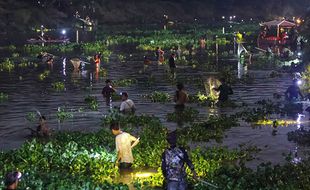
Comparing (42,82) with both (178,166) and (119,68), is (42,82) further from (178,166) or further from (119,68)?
(178,166)

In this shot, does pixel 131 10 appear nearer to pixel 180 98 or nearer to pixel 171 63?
pixel 171 63

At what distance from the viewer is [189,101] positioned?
2881 centimetres

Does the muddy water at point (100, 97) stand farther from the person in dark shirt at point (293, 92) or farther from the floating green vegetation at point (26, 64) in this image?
the person in dark shirt at point (293, 92)

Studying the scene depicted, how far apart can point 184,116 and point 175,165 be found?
1308 centimetres

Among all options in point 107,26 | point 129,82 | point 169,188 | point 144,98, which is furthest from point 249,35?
point 169,188

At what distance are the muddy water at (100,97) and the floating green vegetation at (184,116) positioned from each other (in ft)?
1.30

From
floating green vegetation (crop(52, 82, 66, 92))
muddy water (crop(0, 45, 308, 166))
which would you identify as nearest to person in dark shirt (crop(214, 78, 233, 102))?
muddy water (crop(0, 45, 308, 166))

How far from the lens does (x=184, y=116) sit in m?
24.5

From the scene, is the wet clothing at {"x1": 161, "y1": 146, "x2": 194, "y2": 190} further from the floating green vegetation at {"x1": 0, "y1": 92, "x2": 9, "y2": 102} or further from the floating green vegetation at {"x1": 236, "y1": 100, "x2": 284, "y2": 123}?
the floating green vegetation at {"x1": 0, "y1": 92, "x2": 9, "y2": 102}

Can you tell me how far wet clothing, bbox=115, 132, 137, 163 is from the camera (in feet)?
51.5

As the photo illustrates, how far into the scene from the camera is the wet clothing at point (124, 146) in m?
15.7

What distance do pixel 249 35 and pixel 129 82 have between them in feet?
157

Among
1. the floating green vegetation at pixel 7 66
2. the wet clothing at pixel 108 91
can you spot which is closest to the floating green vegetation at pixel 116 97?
the wet clothing at pixel 108 91

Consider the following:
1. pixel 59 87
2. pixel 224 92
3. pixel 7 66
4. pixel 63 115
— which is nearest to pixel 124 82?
pixel 59 87
